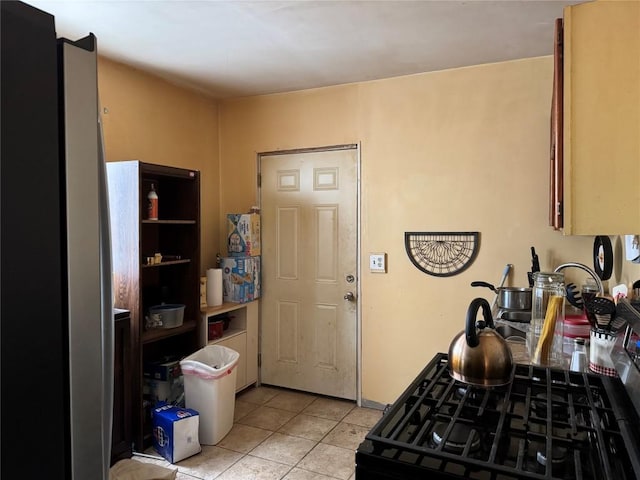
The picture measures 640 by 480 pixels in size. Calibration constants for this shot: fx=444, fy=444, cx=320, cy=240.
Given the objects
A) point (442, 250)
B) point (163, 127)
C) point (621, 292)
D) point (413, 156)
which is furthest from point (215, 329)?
point (621, 292)

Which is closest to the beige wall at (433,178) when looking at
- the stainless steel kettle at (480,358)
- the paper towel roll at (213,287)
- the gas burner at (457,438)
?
the paper towel roll at (213,287)

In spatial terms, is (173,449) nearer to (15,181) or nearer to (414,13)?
(15,181)

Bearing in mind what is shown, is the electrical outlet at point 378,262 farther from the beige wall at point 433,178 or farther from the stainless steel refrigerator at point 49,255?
the stainless steel refrigerator at point 49,255

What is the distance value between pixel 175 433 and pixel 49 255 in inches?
86.3

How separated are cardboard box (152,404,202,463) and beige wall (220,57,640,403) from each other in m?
1.38

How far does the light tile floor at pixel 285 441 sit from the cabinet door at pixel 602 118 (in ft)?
6.62

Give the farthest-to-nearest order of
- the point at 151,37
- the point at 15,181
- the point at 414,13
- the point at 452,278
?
the point at 452,278, the point at 151,37, the point at 414,13, the point at 15,181

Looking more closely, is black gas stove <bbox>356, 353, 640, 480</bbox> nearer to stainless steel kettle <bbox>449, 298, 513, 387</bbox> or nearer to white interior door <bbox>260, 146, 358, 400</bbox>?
stainless steel kettle <bbox>449, 298, 513, 387</bbox>

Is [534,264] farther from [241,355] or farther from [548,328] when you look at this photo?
[241,355]

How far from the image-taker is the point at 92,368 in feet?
2.91

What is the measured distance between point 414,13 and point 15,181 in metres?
2.11

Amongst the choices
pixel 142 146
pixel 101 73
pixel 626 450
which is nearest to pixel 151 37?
pixel 101 73

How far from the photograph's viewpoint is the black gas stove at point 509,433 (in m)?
0.90

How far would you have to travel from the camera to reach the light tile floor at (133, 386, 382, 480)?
8.46 feet
